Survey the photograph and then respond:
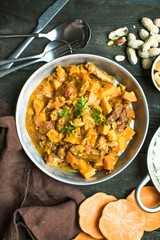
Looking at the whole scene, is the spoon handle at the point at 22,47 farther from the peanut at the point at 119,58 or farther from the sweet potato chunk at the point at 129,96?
the sweet potato chunk at the point at 129,96

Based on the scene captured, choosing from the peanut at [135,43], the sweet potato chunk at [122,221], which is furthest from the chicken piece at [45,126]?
the peanut at [135,43]

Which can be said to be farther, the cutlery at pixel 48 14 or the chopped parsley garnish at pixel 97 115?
the cutlery at pixel 48 14

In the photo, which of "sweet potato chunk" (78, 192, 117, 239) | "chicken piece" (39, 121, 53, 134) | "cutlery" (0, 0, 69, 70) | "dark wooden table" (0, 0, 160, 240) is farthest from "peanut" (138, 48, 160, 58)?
"sweet potato chunk" (78, 192, 117, 239)

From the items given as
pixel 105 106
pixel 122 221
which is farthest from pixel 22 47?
pixel 122 221

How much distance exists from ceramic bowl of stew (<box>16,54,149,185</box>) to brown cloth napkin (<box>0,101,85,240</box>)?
0.34ft

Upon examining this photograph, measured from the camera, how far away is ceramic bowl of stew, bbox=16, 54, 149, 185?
243 cm

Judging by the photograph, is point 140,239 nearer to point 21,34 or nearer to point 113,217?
point 113,217

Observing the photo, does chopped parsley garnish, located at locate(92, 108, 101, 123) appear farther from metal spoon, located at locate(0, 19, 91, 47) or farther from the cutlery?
the cutlery

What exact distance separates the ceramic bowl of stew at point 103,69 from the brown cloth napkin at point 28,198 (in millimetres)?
105

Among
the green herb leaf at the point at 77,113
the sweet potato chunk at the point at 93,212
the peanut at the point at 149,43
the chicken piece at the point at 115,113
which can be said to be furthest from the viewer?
the peanut at the point at 149,43

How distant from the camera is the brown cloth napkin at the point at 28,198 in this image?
2.40 meters

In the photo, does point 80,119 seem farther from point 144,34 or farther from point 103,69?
point 144,34

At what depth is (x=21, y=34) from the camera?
8.84ft

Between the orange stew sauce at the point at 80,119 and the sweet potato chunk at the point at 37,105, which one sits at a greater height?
the sweet potato chunk at the point at 37,105
